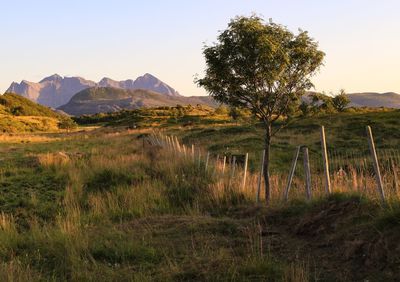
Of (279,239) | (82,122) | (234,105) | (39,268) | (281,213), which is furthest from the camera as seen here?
(82,122)

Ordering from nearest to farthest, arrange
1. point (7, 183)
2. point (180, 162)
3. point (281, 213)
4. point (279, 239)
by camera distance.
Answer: point (279, 239), point (281, 213), point (7, 183), point (180, 162)

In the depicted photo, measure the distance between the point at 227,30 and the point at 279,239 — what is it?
233 inches

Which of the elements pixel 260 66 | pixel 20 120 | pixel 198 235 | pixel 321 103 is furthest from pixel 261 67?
pixel 20 120

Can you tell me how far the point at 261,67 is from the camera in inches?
461

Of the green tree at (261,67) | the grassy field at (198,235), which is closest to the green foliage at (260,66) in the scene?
the green tree at (261,67)

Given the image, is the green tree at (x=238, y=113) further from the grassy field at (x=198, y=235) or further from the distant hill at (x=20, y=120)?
the distant hill at (x=20, y=120)

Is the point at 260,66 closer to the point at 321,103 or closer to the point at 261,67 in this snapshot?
the point at 261,67

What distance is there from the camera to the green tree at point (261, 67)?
450 inches

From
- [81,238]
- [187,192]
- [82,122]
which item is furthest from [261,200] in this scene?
[82,122]

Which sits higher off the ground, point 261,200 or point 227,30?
point 227,30

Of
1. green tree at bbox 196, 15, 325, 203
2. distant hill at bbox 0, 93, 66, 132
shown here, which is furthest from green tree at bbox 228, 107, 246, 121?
distant hill at bbox 0, 93, 66, 132

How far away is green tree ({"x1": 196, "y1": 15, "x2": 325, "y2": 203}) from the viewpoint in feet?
37.5

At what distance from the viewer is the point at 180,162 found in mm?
18078

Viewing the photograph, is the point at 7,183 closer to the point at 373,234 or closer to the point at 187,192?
the point at 187,192
